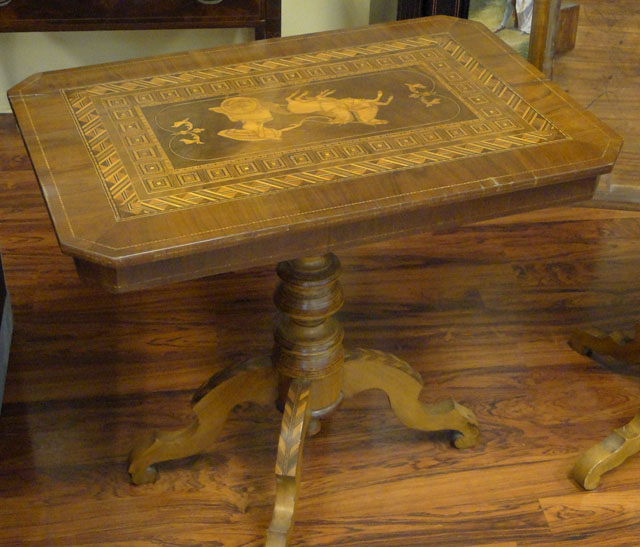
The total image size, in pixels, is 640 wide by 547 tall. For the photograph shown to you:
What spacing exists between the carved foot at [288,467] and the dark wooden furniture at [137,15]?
47.9 inches

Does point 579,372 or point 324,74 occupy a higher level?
point 324,74

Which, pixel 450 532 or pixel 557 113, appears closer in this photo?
pixel 557 113

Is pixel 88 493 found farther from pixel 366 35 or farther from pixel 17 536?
pixel 366 35

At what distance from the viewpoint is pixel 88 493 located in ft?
6.03

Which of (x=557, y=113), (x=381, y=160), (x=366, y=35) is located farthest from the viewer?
(x=366, y=35)

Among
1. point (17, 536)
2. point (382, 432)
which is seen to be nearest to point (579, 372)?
point (382, 432)

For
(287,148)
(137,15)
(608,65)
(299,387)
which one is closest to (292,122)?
(287,148)

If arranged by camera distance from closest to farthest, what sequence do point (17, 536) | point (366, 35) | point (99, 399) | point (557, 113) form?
1. point (557, 113)
2. point (17, 536)
3. point (366, 35)
4. point (99, 399)

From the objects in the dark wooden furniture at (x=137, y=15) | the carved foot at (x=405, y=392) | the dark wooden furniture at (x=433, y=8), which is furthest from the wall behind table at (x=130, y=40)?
the carved foot at (x=405, y=392)

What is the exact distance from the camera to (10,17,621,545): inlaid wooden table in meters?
1.34

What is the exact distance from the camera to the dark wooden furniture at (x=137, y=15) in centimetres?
248

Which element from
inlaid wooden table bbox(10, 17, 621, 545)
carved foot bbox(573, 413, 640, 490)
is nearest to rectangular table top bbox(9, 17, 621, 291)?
inlaid wooden table bbox(10, 17, 621, 545)

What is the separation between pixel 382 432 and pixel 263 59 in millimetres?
823

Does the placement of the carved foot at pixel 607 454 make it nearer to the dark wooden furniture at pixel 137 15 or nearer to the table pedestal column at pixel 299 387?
the table pedestal column at pixel 299 387
